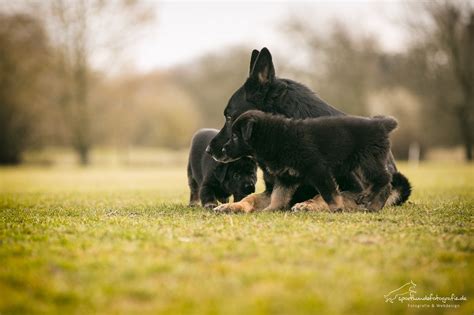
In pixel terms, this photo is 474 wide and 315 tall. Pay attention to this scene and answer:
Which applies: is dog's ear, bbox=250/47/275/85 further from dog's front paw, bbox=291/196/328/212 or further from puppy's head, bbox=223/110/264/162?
dog's front paw, bbox=291/196/328/212

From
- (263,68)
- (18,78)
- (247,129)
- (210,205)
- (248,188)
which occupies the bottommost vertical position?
(210,205)

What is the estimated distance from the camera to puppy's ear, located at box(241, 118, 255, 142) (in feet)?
19.1

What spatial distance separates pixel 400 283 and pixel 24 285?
220 centimetres

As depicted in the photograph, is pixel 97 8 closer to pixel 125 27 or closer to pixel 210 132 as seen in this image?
pixel 125 27

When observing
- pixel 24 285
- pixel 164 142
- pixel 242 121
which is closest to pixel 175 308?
pixel 24 285

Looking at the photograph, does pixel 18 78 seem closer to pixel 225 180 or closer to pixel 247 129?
pixel 225 180

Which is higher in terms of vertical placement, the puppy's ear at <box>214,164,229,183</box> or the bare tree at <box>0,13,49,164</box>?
the bare tree at <box>0,13,49,164</box>

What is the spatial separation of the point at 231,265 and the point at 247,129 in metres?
3.03

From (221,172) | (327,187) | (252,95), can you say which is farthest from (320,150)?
(221,172)

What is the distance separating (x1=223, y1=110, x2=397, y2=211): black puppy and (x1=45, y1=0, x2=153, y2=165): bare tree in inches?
1144

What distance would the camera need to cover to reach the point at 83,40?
105 ft

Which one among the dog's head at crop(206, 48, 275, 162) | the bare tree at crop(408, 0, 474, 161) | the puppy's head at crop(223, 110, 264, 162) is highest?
the bare tree at crop(408, 0, 474, 161)

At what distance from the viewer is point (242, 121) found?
603 cm

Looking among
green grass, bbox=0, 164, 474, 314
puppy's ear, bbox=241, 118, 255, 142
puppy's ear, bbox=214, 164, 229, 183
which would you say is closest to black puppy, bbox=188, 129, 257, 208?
puppy's ear, bbox=214, 164, 229, 183
